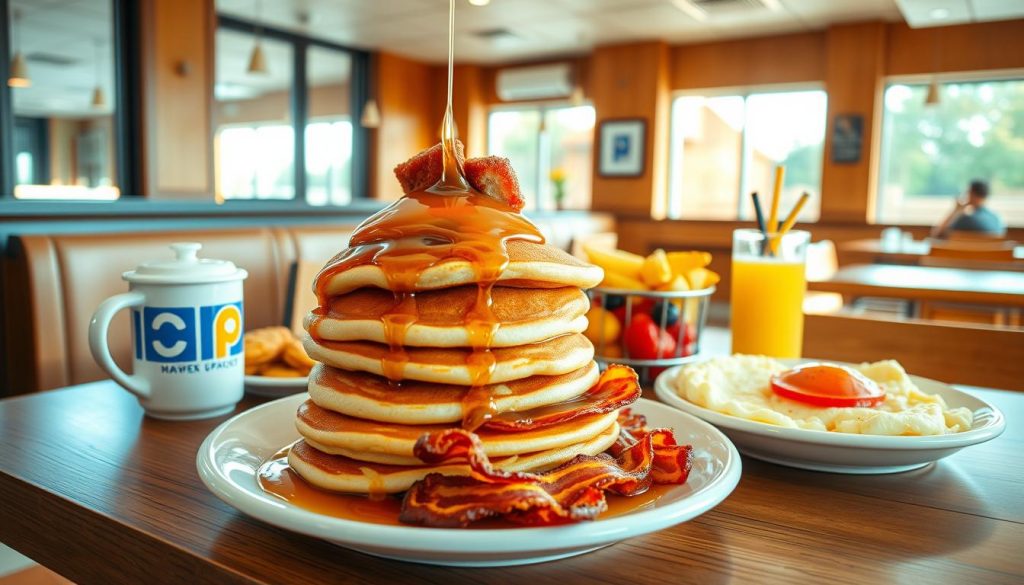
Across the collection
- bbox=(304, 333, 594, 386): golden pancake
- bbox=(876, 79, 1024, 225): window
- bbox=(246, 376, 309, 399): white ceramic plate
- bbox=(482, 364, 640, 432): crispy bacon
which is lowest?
bbox=(246, 376, 309, 399): white ceramic plate

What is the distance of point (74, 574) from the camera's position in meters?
0.65

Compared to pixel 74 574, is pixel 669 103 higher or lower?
higher

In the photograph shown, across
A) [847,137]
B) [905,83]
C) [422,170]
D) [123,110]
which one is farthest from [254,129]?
[422,170]

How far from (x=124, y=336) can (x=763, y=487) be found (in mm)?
1764

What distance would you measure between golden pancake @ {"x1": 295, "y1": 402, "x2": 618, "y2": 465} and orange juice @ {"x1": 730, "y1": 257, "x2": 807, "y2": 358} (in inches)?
34.4

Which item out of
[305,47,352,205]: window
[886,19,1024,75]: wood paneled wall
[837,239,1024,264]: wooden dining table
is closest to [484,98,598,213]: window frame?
[305,47,352,205]: window

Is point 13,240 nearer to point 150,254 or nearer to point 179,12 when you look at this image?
point 150,254

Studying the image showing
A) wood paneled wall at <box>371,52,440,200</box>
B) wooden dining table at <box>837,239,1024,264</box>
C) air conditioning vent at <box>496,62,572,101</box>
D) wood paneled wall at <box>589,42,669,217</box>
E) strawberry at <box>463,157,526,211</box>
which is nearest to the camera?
strawberry at <box>463,157,526,211</box>

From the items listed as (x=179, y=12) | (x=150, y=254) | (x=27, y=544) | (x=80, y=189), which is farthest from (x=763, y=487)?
(x=80, y=189)

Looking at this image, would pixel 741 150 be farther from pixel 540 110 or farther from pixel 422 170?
pixel 422 170

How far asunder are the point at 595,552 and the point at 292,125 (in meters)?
8.91

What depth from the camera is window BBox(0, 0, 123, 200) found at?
704 centimetres

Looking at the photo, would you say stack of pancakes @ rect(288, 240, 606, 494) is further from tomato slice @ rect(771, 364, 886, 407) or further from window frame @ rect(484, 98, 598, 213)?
window frame @ rect(484, 98, 598, 213)

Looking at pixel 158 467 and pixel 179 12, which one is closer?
pixel 158 467
